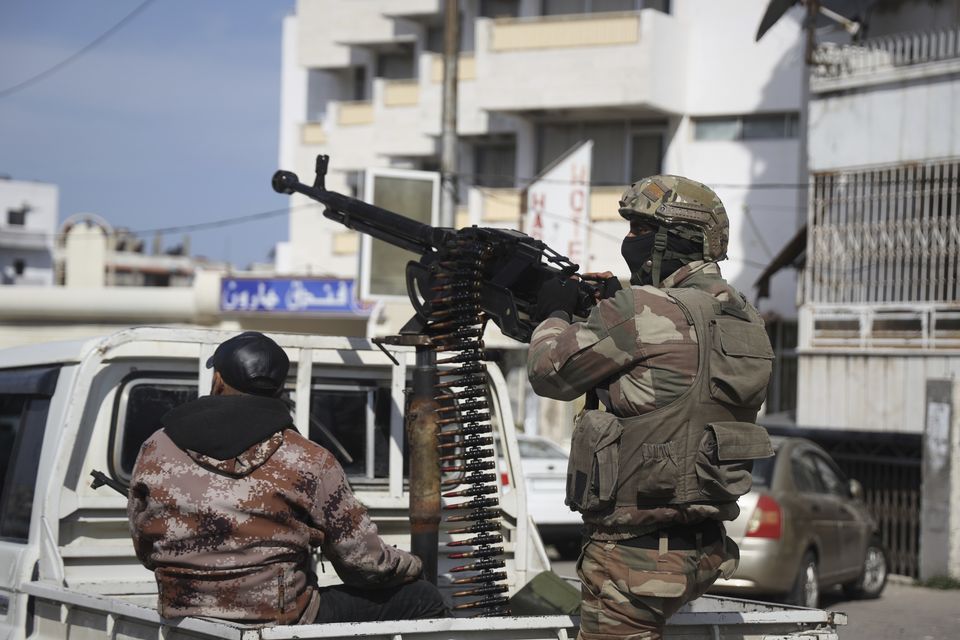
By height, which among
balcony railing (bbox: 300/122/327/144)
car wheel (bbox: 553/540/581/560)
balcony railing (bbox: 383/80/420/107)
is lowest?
car wheel (bbox: 553/540/581/560)

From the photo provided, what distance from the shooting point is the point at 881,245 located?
1836 centimetres

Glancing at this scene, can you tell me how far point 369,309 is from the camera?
27.5 m

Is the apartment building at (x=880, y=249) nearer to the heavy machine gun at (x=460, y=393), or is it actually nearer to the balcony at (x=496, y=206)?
the balcony at (x=496, y=206)

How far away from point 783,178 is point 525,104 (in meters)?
5.19

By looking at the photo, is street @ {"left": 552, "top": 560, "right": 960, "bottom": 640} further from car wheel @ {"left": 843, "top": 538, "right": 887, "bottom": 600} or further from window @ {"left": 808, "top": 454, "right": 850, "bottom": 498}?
window @ {"left": 808, "top": 454, "right": 850, "bottom": 498}

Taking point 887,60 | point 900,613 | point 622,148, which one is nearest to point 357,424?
point 900,613

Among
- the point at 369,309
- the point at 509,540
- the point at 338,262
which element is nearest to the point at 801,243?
the point at 369,309

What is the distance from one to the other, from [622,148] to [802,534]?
16.7m

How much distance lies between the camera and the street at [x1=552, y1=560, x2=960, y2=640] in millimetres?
10727

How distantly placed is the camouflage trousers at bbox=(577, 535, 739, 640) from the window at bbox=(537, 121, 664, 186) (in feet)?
75.3

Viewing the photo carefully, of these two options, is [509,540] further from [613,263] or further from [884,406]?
[613,263]

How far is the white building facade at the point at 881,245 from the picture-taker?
17.4 meters

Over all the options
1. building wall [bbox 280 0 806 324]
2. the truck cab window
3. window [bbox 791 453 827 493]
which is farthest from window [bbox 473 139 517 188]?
the truck cab window

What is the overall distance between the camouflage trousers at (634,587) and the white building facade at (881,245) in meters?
12.4
